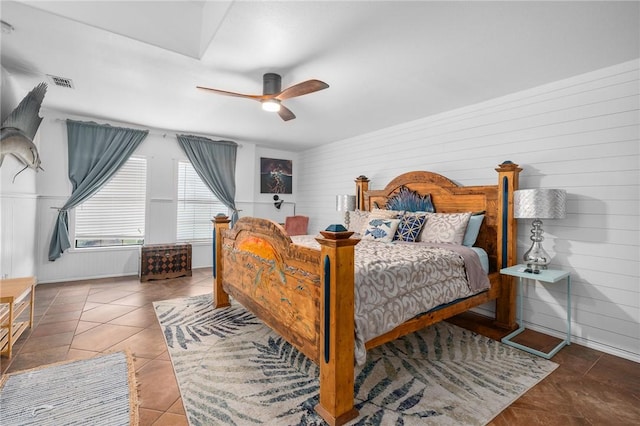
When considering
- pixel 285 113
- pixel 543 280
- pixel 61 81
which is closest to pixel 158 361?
pixel 285 113

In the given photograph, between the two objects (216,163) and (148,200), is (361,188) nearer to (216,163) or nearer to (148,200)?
(216,163)

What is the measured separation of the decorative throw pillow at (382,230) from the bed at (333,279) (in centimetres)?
9

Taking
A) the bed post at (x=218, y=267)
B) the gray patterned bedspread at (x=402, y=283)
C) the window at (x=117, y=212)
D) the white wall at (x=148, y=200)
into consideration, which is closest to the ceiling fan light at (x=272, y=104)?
the bed post at (x=218, y=267)

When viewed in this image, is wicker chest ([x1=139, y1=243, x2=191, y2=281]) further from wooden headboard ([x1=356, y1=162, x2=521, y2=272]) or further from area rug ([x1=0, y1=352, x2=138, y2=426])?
wooden headboard ([x1=356, y1=162, x2=521, y2=272])

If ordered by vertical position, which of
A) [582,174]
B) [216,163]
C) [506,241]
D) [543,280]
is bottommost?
[543,280]

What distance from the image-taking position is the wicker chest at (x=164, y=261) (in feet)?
14.8

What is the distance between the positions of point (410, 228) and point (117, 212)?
15.3 feet

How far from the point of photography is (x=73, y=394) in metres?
1.82

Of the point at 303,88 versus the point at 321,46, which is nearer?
the point at 321,46

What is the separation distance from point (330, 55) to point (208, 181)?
382 centimetres

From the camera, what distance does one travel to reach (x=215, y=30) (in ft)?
6.98

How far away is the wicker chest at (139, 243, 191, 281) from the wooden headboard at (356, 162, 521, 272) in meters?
3.50

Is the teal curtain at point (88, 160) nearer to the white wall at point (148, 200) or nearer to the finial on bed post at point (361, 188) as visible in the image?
the white wall at point (148, 200)

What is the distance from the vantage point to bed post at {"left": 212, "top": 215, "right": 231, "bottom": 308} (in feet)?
11.1
